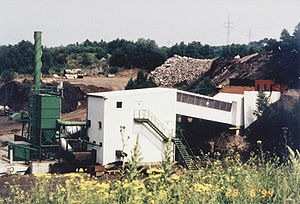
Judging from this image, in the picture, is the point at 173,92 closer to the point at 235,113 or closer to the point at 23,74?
the point at 235,113

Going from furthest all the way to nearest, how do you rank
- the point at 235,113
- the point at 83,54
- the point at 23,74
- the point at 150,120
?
the point at 83,54 → the point at 23,74 → the point at 235,113 → the point at 150,120

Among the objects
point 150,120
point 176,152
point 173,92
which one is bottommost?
point 176,152

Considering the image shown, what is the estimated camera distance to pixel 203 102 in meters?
29.9

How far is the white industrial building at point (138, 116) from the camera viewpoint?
82.9ft

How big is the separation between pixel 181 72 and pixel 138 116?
1358 inches

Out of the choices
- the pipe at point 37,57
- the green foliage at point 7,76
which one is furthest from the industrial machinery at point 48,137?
the green foliage at point 7,76

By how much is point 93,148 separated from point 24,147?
4459mm

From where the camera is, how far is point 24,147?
2647 centimetres

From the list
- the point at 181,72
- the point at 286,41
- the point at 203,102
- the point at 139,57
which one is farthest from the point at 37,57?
the point at 139,57

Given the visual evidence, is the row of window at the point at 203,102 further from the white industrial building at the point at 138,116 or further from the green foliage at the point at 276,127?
the green foliage at the point at 276,127

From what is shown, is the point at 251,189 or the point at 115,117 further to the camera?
the point at 115,117

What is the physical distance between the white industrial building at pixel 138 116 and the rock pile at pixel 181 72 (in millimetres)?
26445

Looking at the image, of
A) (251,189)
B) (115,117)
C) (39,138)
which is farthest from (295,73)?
(251,189)

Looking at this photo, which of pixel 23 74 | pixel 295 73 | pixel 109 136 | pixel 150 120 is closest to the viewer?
pixel 109 136
